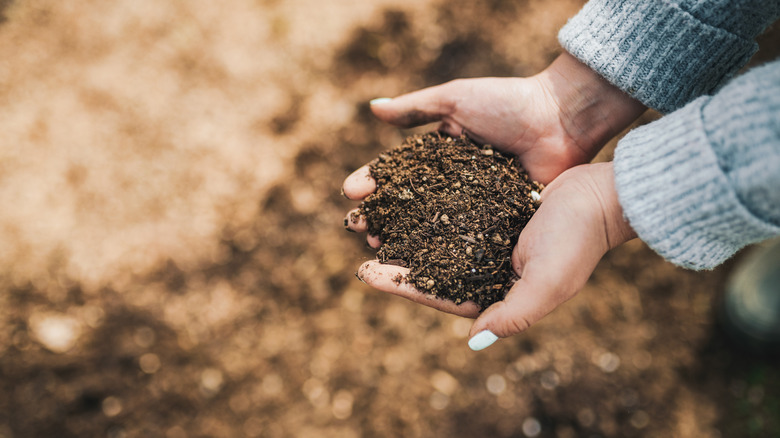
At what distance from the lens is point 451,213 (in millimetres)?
2111

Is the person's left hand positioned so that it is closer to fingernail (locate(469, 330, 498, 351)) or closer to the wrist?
fingernail (locate(469, 330, 498, 351))

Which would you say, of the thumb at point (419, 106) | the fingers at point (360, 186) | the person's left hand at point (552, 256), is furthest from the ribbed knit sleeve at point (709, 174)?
the fingers at point (360, 186)

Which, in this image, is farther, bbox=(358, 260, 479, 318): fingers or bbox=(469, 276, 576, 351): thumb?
bbox=(358, 260, 479, 318): fingers

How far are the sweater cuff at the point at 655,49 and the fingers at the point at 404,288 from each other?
134cm

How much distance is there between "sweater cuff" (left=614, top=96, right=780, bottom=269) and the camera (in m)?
1.54

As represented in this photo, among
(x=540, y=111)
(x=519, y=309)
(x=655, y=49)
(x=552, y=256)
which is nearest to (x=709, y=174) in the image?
(x=552, y=256)

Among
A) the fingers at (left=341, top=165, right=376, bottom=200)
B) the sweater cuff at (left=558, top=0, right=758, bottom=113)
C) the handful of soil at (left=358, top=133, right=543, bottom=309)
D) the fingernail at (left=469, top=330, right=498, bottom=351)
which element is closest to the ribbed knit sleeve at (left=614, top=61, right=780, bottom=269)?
the sweater cuff at (left=558, top=0, right=758, bottom=113)

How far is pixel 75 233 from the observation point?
10.5ft

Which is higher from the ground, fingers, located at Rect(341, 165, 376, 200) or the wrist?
the wrist

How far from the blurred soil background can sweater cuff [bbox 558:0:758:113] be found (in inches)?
59.1

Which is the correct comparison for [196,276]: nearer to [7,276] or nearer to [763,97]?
[7,276]

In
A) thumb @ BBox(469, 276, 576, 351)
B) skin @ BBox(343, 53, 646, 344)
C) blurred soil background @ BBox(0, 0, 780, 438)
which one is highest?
skin @ BBox(343, 53, 646, 344)

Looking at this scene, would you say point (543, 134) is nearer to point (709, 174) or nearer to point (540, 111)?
point (540, 111)

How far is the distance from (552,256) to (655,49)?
1.11 metres
